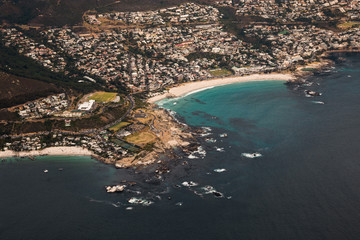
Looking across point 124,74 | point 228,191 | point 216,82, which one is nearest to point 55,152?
point 228,191

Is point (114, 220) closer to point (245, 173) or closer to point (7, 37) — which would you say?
point (245, 173)

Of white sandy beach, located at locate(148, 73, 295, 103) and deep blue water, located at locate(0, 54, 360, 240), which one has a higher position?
white sandy beach, located at locate(148, 73, 295, 103)

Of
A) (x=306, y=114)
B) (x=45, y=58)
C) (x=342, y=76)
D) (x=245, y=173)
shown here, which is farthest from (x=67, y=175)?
(x=342, y=76)

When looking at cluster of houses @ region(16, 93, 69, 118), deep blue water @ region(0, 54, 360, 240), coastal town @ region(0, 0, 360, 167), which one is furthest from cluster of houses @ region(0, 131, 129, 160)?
cluster of houses @ region(16, 93, 69, 118)

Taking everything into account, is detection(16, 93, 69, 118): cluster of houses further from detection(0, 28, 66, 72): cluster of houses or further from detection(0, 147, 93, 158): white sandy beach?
detection(0, 28, 66, 72): cluster of houses

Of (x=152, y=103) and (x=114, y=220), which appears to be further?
(x=152, y=103)

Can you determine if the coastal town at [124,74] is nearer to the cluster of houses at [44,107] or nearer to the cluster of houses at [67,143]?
the cluster of houses at [44,107]
